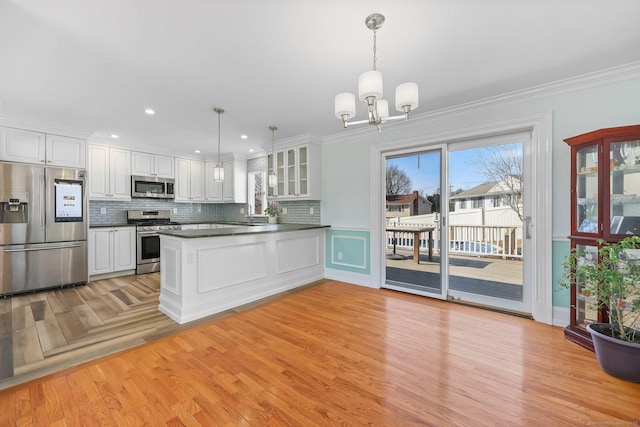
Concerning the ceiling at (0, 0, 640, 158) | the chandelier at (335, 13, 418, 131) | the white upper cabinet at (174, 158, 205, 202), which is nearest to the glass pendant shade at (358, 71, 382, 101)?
the chandelier at (335, 13, 418, 131)

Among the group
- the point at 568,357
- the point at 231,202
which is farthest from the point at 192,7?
the point at 231,202

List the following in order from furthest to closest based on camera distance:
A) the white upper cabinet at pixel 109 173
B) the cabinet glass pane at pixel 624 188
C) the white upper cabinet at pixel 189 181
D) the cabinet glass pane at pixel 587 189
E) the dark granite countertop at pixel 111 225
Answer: the white upper cabinet at pixel 189 181 < the white upper cabinet at pixel 109 173 < the dark granite countertop at pixel 111 225 < the cabinet glass pane at pixel 587 189 < the cabinet glass pane at pixel 624 188

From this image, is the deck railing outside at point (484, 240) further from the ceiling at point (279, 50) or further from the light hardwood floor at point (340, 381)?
the ceiling at point (279, 50)

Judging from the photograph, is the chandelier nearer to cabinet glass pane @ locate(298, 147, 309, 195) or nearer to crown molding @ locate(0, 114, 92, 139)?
cabinet glass pane @ locate(298, 147, 309, 195)

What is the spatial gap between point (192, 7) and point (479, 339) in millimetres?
3335

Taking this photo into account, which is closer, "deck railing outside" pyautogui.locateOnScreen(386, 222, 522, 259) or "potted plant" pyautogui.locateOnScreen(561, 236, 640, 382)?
"potted plant" pyautogui.locateOnScreen(561, 236, 640, 382)

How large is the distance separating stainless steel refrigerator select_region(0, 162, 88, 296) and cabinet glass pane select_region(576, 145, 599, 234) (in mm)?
6215

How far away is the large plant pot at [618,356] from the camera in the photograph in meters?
1.81

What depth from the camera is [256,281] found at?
3584mm

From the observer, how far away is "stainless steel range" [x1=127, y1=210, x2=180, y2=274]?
4.89 m

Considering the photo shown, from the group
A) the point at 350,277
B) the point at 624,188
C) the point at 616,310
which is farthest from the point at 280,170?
the point at 616,310

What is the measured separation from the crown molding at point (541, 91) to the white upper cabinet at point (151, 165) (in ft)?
14.4

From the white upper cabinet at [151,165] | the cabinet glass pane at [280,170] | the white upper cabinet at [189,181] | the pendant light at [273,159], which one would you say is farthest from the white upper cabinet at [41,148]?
the cabinet glass pane at [280,170]

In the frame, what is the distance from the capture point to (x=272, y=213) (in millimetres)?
5352
